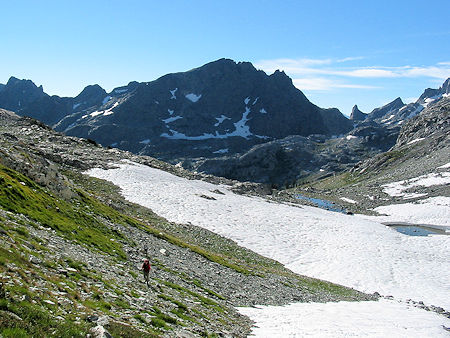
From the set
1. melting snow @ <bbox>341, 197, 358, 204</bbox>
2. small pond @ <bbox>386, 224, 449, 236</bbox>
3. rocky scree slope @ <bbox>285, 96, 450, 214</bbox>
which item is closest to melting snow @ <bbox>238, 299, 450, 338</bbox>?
small pond @ <bbox>386, 224, 449, 236</bbox>

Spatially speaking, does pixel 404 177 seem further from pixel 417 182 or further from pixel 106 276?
pixel 106 276

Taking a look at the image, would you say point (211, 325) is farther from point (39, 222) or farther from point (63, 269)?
point (39, 222)

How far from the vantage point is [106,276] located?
17141 millimetres

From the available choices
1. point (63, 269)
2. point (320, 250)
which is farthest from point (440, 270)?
point (63, 269)

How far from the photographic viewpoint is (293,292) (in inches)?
1191

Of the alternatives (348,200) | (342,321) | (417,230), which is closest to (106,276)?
(342,321)

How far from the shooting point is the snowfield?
22.6m

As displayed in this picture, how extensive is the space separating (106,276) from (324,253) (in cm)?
3786

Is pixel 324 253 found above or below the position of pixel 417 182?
below

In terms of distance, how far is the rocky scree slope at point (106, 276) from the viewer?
10.7 metres

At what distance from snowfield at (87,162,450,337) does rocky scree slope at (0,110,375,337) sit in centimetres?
320

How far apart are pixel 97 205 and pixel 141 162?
1896 inches

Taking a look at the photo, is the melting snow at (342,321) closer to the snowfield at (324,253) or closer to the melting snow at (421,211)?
the snowfield at (324,253)

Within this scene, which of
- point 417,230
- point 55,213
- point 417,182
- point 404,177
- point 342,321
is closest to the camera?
point 342,321
